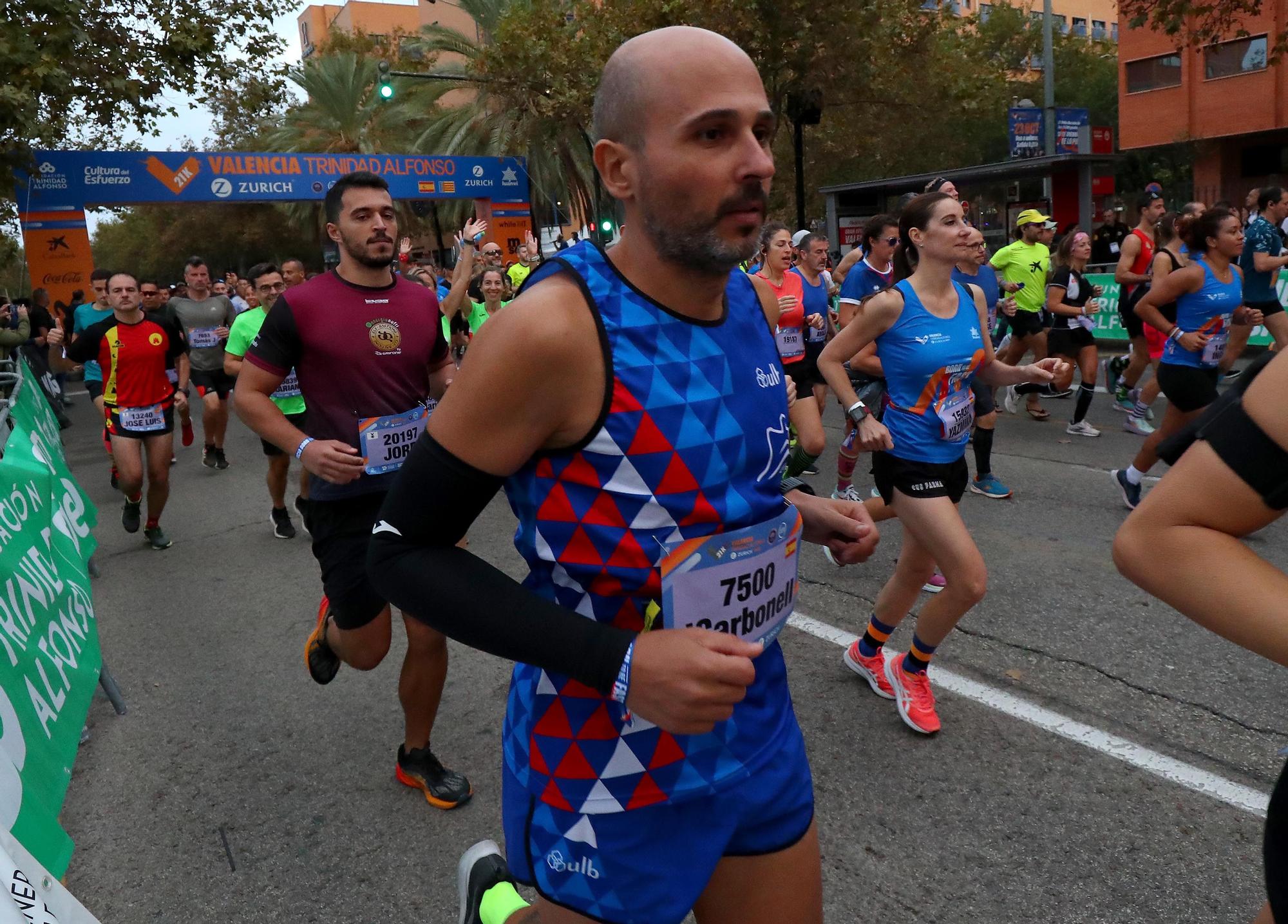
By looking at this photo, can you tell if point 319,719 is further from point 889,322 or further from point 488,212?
point 488,212

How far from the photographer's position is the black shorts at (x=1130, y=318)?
30.2 ft

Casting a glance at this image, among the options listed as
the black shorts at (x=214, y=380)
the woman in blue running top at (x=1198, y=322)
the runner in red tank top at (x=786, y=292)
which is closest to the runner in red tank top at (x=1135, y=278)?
the woman in blue running top at (x=1198, y=322)

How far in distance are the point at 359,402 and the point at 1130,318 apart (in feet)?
27.4

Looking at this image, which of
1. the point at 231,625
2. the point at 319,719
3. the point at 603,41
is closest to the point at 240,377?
the point at 319,719

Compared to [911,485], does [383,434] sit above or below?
above

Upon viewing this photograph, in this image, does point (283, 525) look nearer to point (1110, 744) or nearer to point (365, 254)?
point (365, 254)

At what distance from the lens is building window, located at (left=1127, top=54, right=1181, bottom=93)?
33.8m

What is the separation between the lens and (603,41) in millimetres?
23094

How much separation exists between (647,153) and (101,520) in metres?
8.42

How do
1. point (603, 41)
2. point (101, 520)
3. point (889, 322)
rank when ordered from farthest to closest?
1. point (603, 41)
2. point (101, 520)
3. point (889, 322)

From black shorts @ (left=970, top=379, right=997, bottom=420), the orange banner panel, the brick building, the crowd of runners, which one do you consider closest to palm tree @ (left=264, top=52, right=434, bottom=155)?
the orange banner panel

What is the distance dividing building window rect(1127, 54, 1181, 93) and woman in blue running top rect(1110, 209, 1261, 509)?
32225 millimetres

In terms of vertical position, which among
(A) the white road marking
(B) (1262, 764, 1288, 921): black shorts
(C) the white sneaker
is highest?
(B) (1262, 764, 1288, 921): black shorts

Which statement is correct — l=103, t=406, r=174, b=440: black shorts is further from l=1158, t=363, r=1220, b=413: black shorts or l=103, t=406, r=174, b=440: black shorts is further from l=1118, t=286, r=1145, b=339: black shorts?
l=1118, t=286, r=1145, b=339: black shorts
